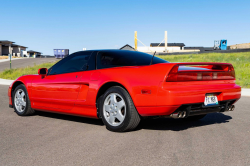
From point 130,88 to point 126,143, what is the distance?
0.81 metres

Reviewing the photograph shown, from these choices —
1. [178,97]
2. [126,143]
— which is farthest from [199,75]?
[126,143]

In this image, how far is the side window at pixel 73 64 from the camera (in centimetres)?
540

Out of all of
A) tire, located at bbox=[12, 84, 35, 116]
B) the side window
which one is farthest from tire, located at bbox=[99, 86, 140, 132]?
tire, located at bbox=[12, 84, 35, 116]

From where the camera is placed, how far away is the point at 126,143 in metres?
4.02

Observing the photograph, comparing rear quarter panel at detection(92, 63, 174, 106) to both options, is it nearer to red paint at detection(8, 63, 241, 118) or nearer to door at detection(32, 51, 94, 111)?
red paint at detection(8, 63, 241, 118)

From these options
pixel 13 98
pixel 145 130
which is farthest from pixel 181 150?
pixel 13 98

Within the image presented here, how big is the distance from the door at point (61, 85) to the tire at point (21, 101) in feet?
0.67

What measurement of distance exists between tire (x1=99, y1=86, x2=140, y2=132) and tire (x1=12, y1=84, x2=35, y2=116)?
215 cm

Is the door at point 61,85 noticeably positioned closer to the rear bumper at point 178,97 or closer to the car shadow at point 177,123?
the car shadow at point 177,123

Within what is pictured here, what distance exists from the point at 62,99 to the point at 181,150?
2.59m

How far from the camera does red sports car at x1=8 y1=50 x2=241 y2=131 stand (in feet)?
13.7

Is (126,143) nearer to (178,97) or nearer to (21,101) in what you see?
(178,97)

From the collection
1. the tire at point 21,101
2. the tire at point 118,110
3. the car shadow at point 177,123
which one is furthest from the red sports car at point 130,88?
the tire at point 21,101

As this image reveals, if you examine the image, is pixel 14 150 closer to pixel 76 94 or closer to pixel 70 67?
pixel 76 94
